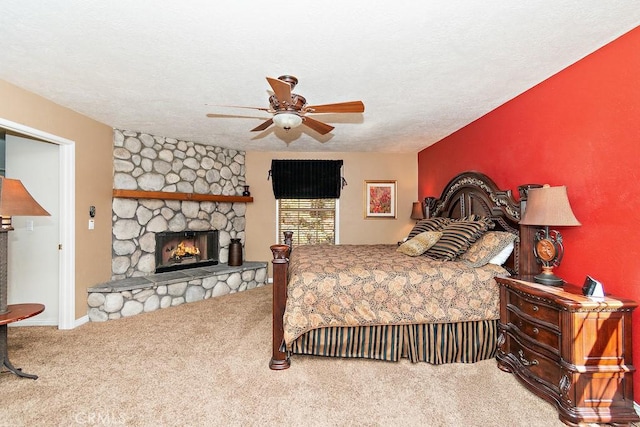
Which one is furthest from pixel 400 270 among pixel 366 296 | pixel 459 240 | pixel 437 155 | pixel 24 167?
pixel 24 167

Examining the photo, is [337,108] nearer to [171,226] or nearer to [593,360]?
[593,360]

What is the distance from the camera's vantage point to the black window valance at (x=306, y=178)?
207 inches

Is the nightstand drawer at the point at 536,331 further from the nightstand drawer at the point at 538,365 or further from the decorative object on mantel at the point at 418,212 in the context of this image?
the decorative object on mantel at the point at 418,212

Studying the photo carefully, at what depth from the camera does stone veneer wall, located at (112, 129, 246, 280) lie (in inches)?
158

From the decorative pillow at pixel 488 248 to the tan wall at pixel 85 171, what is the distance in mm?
4231

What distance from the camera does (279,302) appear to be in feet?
8.13

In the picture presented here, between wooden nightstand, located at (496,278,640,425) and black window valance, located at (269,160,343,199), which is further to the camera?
black window valance, located at (269,160,343,199)

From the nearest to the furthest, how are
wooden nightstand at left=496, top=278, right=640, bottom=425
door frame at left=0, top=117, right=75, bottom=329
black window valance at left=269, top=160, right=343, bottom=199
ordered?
1. wooden nightstand at left=496, top=278, right=640, bottom=425
2. door frame at left=0, top=117, right=75, bottom=329
3. black window valance at left=269, top=160, right=343, bottom=199

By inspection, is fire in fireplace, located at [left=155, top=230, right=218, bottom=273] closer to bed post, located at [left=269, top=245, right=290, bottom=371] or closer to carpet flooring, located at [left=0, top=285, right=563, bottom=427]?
carpet flooring, located at [left=0, top=285, right=563, bottom=427]

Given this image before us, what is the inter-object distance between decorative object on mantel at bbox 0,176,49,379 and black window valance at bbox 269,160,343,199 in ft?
11.1

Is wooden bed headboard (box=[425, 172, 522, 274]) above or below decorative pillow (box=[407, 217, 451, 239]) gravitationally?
above

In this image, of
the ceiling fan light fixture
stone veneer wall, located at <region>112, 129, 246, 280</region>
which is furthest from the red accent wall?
stone veneer wall, located at <region>112, 129, 246, 280</region>

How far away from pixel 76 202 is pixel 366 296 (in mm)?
3382

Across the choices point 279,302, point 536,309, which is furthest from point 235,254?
point 536,309
